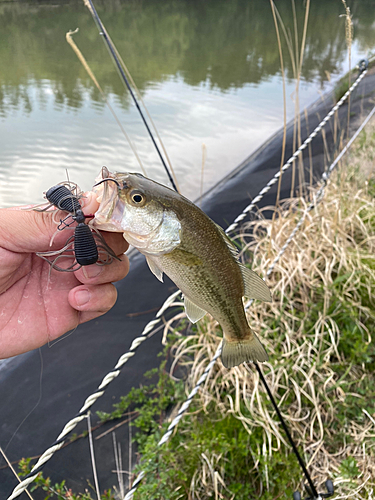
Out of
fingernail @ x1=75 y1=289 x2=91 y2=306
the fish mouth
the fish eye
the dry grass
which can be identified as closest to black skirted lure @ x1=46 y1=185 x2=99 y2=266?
the fish mouth

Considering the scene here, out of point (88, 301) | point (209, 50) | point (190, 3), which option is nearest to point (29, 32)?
point (209, 50)

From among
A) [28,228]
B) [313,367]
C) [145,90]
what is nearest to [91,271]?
[28,228]

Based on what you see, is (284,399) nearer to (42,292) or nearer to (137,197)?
(42,292)

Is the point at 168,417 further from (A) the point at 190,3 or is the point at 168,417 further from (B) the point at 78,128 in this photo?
(A) the point at 190,3

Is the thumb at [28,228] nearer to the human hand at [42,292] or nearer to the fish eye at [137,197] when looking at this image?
the human hand at [42,292]

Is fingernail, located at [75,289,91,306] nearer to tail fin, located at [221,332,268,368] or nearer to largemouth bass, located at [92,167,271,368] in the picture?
largemouth bass, located at [92,167,271,368]

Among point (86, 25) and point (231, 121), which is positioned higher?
point (86, 25)
